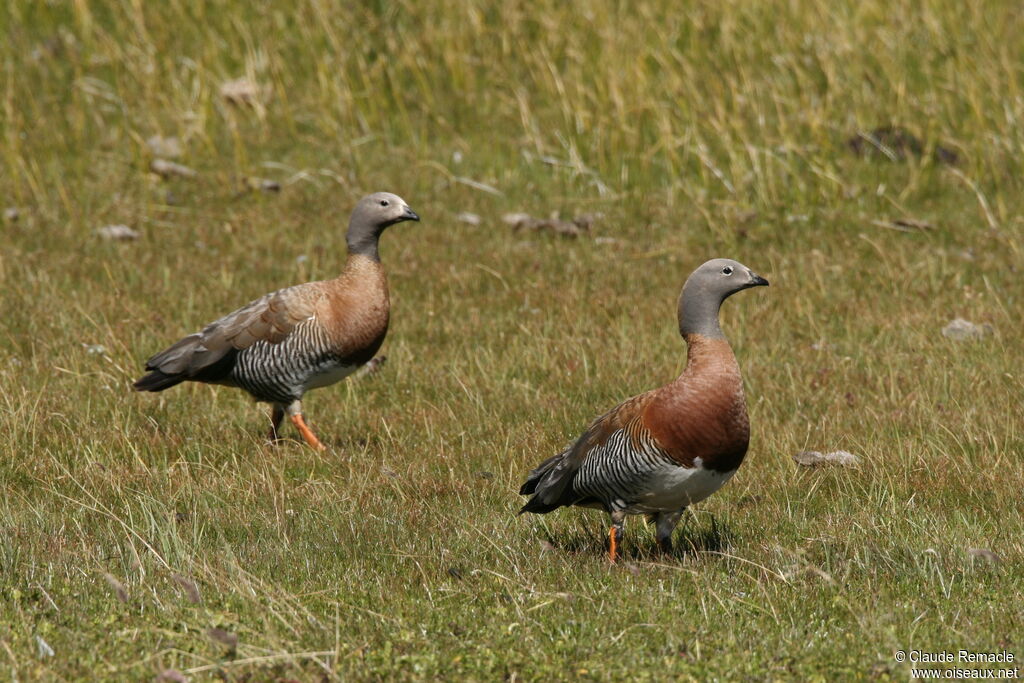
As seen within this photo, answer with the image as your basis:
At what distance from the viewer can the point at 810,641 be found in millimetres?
5094

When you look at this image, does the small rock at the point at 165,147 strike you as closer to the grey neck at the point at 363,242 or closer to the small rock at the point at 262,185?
the small rock at the point at 262,185

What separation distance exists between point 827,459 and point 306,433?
320cm

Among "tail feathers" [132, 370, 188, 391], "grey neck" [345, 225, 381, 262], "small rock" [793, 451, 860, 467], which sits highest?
"grey neck" [345, 225, 381, 262]

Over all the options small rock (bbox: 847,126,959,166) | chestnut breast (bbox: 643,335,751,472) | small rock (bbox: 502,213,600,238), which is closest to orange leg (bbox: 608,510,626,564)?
chestnut breast (bbox: 643,335,751,472)

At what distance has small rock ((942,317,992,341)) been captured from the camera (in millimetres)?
9516

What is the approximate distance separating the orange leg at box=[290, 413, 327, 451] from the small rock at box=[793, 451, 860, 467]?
2894mm

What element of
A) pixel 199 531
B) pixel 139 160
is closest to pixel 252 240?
pixel 139 160

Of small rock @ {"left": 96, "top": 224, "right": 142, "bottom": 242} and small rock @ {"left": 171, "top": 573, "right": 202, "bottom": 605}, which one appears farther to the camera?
small rock @ {"left": 96, "top": 224, "right": 142, "bottom": 242}

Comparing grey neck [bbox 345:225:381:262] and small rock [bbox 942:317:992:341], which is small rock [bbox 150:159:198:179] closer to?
grey neck [bbox 345:225:381:262]

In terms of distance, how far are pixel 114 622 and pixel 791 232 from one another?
8076mm

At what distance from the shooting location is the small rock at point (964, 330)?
31.2 ft

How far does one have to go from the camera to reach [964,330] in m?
9.59

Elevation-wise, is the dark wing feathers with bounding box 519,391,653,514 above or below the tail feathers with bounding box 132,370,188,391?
above

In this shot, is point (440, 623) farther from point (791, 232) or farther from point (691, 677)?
point (791, 232)
